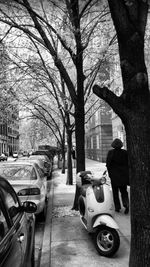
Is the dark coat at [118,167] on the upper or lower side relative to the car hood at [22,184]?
upper

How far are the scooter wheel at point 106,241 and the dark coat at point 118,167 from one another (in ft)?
7.55

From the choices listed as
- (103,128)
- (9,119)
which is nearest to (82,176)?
(9,119)

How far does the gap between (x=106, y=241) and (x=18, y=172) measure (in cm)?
316

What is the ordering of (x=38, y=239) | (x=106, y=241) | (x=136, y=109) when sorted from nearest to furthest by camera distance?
(x=136, y=109) → (x=106, y=241) → (x=38, y=239)

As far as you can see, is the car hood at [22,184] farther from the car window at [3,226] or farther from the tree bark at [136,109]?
the tree bark at [136,109]

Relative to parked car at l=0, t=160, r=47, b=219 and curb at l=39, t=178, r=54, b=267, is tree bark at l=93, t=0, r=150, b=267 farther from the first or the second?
parked car at l=0, t=160, r=47, b=219

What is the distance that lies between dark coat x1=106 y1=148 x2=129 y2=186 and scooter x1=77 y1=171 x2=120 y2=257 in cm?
170

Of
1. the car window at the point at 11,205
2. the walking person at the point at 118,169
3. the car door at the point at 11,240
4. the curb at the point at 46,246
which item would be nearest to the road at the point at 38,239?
the curb at the point at 46,246

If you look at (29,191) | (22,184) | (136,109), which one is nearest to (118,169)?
(29,191)

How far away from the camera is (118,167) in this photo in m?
6.22

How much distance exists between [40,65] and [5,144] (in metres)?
67.0

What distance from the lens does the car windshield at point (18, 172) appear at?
6039mm

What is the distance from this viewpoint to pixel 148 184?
254 centimetres

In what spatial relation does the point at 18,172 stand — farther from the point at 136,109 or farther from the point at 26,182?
the point at 136,109
